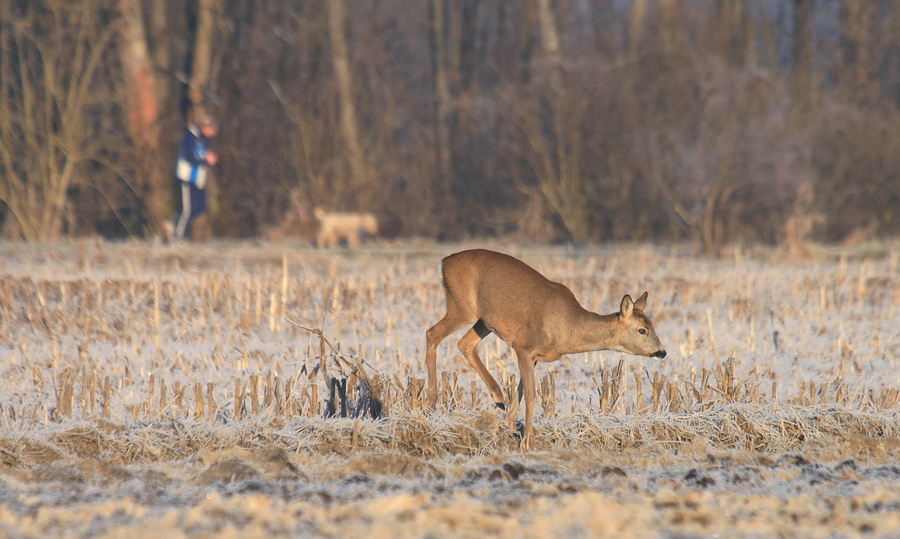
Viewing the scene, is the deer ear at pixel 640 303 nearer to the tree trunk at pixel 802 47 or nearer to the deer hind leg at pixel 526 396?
the deer hind leg at pixel 526 396

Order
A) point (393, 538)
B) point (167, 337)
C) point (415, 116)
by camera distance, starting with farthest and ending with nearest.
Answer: point (415, 116) → point (167, 337) → point (393, 538)

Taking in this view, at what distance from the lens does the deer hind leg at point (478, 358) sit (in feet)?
25.7

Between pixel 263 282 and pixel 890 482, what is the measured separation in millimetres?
8505

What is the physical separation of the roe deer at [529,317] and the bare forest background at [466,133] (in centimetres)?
1053

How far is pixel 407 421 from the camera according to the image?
23.5 feet

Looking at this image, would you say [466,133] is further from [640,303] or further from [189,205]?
[640,303]

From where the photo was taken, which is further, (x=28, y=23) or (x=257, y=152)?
(x=257, y=152)

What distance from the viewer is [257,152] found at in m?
26.8

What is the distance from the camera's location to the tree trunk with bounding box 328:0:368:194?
25.9m

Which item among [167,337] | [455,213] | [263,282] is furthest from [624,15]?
[167,337]

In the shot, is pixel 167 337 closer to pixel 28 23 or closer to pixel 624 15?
pixel 28 23

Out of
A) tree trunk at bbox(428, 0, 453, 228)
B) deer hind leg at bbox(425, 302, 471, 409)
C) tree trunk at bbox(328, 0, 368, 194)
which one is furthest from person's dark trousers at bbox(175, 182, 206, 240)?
deer hind leg at bbox(425, 302, 471, 409)

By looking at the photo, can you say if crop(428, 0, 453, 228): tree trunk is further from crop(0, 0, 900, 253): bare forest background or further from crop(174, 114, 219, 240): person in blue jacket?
crop(174, 114, 219, 240): person in blue jacket

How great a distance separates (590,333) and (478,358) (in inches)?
35.4
